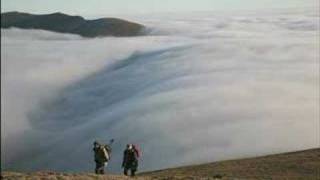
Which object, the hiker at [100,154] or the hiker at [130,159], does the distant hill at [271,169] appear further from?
the hiker at [100,154]

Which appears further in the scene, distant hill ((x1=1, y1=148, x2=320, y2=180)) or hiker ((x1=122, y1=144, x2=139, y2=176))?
distant hill ((x1=1, y1=148, x2=320, y2=180))

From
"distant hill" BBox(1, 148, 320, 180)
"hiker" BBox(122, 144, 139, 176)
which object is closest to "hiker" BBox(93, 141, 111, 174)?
"hiker" BBox(122, 144, 139, 176)

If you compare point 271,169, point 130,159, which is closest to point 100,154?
point 130,159

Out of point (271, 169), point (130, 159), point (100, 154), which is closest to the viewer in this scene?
point (100, 154)

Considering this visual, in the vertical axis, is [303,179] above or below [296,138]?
below

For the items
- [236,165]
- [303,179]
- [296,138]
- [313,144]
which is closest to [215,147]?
[296,138]

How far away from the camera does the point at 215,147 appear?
166 meters

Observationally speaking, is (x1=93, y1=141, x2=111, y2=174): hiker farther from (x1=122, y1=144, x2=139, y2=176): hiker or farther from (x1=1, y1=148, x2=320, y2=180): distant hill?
(x1=1, y1=148, x2=320, y2=180): distant hill

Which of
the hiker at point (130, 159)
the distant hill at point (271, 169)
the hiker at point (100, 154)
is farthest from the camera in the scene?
the distant hill at point (271, 169)

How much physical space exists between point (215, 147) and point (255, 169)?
114m

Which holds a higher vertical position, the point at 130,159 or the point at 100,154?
the point at 100,154

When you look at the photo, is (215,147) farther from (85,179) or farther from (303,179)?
(85,179)

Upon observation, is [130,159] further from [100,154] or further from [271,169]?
[271,169]

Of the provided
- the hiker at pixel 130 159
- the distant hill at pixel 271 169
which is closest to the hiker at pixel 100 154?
the hiker at pixel 130 159
